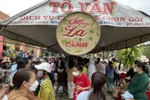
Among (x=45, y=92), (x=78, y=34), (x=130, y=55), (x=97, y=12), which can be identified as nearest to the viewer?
(x=45, y=92)

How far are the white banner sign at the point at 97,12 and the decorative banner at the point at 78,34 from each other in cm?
40

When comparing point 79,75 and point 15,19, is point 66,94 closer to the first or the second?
point 79,75

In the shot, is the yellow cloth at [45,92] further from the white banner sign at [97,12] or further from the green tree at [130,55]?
the green tree at [130,55]

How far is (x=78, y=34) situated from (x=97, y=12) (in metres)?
0.75

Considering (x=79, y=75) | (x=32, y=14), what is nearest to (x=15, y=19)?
(x=32, y=14)

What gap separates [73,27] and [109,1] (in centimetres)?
109

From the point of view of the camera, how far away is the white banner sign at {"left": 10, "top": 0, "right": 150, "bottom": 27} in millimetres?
4730

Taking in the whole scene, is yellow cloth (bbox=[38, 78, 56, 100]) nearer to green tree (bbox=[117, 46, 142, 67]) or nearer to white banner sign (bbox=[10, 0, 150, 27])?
white banner sign (bbox=[10, 0, 150, 27])

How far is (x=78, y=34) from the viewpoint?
4.45 m

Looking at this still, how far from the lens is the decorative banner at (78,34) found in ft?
14.2

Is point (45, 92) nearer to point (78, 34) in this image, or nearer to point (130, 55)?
point (78, 34)

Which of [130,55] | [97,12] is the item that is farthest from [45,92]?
[130,55]

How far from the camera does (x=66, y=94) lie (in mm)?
10625

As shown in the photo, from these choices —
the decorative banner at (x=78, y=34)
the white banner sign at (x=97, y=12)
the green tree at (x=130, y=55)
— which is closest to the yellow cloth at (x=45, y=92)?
the decorative banner at (x=78, y=34)
